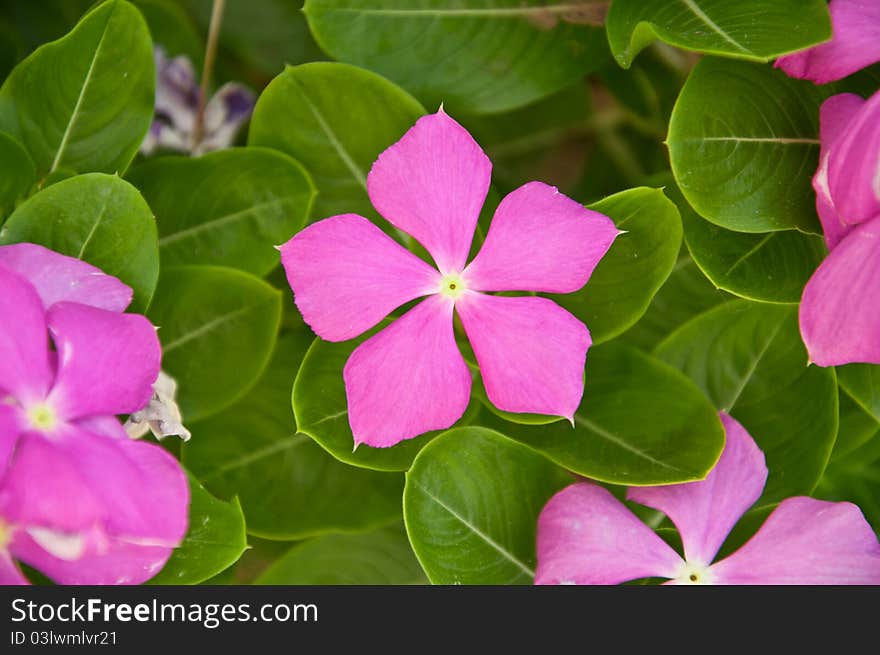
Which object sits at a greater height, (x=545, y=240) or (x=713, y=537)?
(x=545, y=240)

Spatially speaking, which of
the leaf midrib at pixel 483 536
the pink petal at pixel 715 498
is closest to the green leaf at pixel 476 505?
the leaf midrib at pixel 483 536

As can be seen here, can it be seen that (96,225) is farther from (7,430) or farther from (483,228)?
(483,228)

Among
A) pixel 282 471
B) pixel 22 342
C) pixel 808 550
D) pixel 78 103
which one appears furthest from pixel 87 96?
pixel 808 550

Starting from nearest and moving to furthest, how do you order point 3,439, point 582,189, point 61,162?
point 3,439, point 61,162, point 582,189

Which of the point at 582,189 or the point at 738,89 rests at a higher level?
the point at 738,89

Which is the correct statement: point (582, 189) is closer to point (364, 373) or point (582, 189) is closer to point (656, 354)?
point (656, 354)

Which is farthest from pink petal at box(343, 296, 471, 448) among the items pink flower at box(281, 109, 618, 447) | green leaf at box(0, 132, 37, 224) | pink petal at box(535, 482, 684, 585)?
green leaf at box(0, 132, 37, 224)
